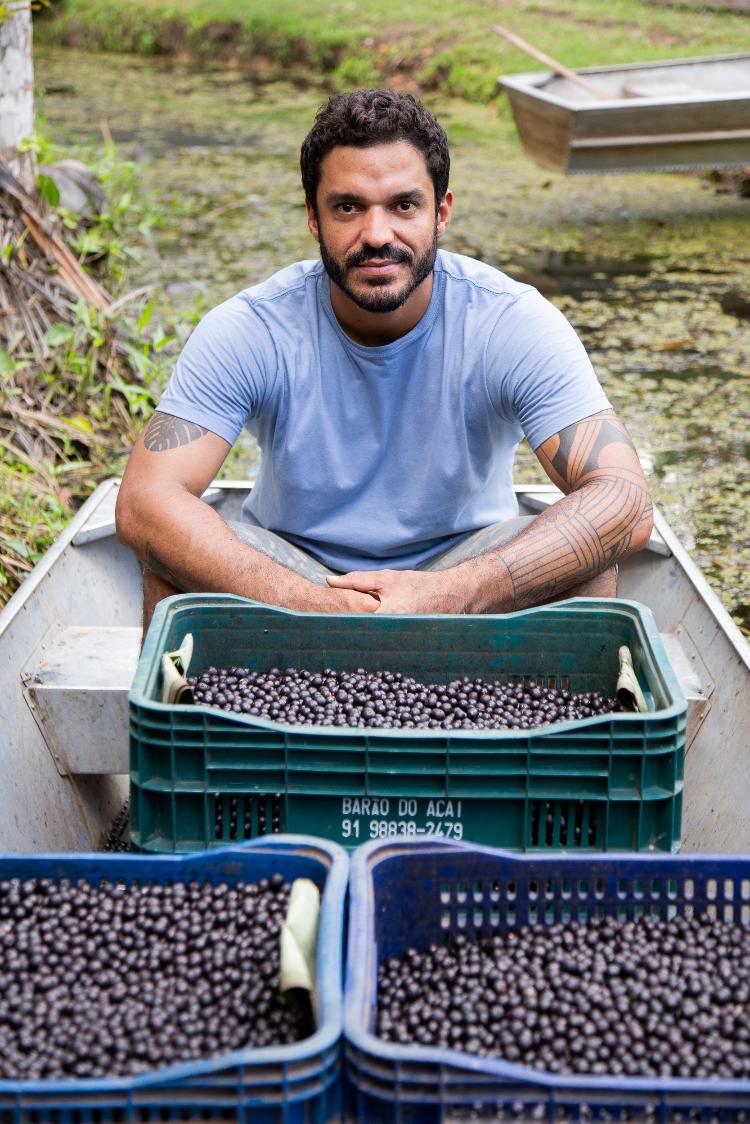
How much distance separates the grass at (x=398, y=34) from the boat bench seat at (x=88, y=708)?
8938 millimetres

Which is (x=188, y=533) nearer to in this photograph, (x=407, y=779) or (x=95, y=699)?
(x=95, y=699)

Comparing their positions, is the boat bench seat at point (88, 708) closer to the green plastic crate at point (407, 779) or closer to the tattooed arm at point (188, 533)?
the tattooed arm at point (188, 533)

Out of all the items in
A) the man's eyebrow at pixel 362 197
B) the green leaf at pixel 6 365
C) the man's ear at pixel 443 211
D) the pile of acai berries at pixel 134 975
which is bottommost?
the pile of acai berries at pixel 134 975

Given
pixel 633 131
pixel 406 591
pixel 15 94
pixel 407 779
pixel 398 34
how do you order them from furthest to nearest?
pixel 398 34 → pixel 633 131 → pixel 15 94 → pixel 406 591 → pixel 407 779

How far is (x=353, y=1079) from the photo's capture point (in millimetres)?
1258

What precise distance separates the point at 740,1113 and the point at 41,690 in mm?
1474

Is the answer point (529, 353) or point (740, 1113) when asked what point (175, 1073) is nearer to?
point (740, 1113)

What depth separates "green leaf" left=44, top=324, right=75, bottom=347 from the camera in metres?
3.96

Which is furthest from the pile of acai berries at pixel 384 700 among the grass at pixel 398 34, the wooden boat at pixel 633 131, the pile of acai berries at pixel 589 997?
the grass at pixel 398 34

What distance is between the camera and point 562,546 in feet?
7.32

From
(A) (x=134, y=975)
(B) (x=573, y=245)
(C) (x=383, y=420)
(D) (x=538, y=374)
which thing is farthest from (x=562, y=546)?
(B) (x=573, y=245)

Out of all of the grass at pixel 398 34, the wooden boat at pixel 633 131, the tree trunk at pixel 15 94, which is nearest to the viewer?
the tree trunk at pixel 15 94

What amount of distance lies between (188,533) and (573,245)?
5464 mm

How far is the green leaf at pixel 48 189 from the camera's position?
420cm
